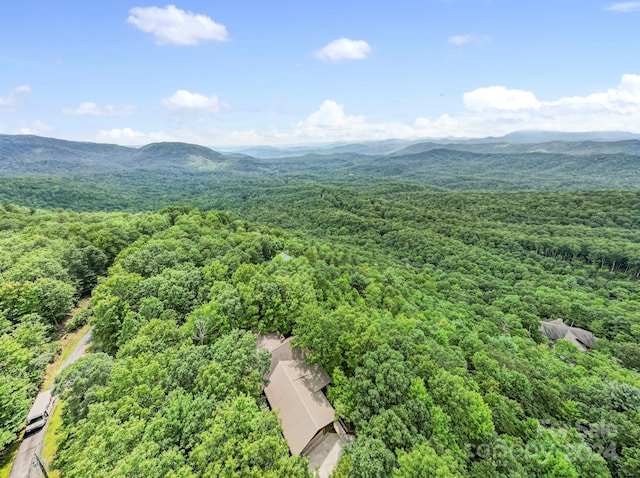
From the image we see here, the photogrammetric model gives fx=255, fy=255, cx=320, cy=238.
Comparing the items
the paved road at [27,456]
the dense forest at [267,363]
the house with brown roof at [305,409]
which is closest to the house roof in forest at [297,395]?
the house with brown roof at [305,409]

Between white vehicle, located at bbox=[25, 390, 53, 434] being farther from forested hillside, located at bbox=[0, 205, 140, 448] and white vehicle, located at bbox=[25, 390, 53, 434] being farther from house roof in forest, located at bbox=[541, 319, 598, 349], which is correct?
house roof in forest, located at bbox=[541, 319, 598, 349]

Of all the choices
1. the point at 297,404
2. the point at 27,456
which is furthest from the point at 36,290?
the point at 297,404

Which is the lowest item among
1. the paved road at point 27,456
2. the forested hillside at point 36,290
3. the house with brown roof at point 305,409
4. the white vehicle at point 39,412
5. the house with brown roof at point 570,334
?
the house with brown roof at point 570,334

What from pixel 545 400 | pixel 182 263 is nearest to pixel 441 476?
pixel 545 400

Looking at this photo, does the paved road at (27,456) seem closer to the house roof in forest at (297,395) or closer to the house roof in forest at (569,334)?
the house roof in forest at (297,395)

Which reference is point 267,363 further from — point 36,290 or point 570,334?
point 570,334

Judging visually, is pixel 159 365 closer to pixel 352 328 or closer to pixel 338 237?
pixel 352 328

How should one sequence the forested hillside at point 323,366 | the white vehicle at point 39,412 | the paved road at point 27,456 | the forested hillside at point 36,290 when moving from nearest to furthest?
the forested hillside at point 323,366 → the paved road at point 27,456 → the forested hillside at point 36,290 → the white vehicle at point 39,412

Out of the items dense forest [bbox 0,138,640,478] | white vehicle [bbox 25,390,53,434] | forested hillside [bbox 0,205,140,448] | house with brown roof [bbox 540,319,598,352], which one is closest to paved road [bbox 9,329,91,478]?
white vehicle [bbox 25,390,53,434]
